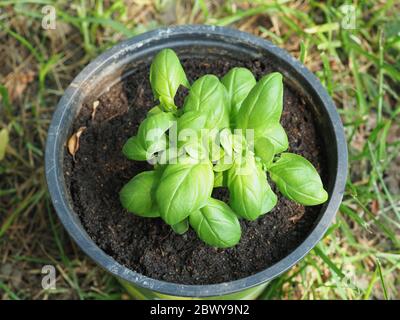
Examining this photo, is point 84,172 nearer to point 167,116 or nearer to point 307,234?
point 167,116

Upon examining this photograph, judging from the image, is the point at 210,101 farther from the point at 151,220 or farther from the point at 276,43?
the point at 276,43

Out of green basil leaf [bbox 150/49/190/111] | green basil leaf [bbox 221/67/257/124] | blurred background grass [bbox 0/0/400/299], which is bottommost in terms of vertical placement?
blurred background grass [bbox 0/0/400/299]

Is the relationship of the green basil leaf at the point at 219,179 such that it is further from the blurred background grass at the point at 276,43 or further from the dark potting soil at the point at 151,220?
the blurred background grass at the point at 276,43

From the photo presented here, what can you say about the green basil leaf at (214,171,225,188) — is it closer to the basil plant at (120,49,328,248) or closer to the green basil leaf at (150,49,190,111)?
the basil plant at (120,49,328,248)

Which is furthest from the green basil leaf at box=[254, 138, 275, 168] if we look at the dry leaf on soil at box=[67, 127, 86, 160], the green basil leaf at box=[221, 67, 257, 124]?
the dry leaf on soil at box=[67, 127, 86, 160]

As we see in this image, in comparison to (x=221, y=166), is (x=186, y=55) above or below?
above

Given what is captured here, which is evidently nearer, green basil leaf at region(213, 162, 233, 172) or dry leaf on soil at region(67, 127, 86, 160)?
green basil leaf at region(213, 162, 233, 172)

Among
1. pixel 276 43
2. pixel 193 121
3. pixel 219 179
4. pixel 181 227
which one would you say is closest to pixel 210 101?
pixel 193 121

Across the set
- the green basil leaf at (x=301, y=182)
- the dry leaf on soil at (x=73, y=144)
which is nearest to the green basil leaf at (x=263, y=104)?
the green basil leaf at (x=301, y=182)
